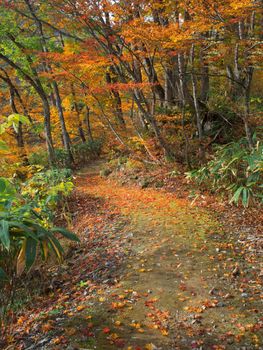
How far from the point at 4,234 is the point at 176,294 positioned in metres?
2.60

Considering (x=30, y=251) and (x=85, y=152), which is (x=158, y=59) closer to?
(x=85, y=152)

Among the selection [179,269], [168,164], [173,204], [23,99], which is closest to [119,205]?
[173,204]

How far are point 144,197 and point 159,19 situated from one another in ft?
16.8

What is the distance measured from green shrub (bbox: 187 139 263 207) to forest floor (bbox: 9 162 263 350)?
740 millimetres

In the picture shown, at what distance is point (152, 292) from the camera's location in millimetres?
3699

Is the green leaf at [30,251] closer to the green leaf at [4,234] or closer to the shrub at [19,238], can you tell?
the shrub at [19,238]

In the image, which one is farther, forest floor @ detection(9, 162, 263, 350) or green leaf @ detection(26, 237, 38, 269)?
forest floor @ detection(9, 162, 263, 350)

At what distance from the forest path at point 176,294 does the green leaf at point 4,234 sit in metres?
1.72

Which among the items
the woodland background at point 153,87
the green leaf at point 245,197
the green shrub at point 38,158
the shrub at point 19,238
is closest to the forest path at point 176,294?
the green leaf at point 245,197

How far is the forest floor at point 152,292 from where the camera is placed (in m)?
2.92

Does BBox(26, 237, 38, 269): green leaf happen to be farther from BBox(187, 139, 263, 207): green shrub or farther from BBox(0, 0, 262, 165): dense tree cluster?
BBox(187, 139, 263, 207): green shrub

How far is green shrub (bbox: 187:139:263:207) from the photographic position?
223 inches

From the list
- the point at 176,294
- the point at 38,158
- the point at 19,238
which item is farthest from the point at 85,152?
the point at 19,238

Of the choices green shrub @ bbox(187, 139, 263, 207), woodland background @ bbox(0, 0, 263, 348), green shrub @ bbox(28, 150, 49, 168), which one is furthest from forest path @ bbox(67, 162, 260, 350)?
green shrub @ bbox(28, 150, 49, 168)
